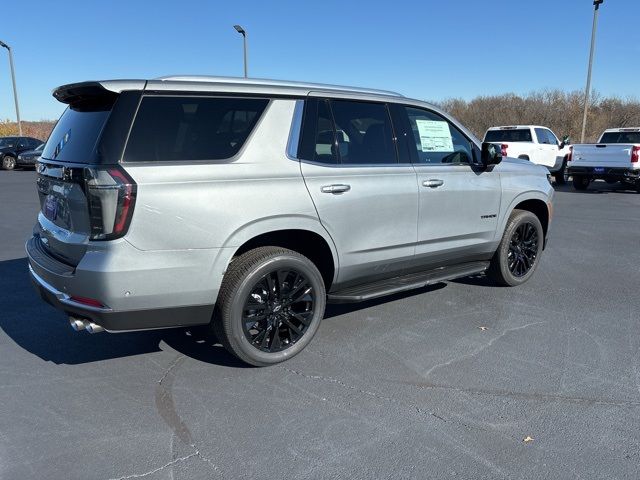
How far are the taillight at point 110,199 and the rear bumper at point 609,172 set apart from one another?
15.0 meters

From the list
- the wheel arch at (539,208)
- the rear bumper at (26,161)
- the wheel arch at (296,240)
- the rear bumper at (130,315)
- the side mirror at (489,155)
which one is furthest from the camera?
the rear bumper at (26,161)

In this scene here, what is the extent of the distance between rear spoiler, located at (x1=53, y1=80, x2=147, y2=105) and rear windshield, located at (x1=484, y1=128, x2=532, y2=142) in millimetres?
15500

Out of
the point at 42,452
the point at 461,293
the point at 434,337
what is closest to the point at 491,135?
the point at 461,293

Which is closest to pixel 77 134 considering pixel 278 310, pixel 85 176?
pixel 85 176

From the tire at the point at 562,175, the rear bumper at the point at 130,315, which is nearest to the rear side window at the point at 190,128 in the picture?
the rear bumper at the point at 130,315

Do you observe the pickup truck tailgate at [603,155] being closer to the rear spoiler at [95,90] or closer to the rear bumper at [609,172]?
the rear bumper at [609,172]

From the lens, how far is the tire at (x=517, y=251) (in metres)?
5.48

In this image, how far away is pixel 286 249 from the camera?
12.5 ft

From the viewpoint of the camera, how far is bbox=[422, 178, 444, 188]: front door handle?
4.53 m

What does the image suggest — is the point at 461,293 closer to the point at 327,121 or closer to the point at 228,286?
the point at 327,121

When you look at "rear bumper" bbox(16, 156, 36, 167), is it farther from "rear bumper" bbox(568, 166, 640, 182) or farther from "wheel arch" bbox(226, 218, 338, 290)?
"wheel arch" bbox(226, 218, 338, 290)

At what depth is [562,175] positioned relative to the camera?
1861 centimetres

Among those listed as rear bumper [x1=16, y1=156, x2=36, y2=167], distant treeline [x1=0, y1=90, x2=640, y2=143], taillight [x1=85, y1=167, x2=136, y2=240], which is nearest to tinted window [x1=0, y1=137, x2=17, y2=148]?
rear bumper [x1=16, y1=156, x2=36, y2=167]

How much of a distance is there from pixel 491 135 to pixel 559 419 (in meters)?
15.9
